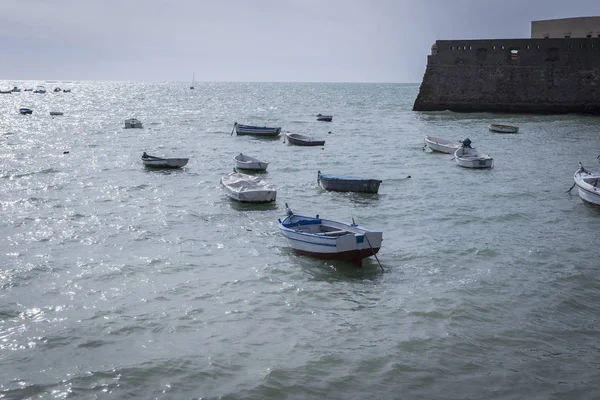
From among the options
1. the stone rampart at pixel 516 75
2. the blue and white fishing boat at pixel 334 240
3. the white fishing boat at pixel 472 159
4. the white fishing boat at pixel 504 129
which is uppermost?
the stone rampart at pixel 516 75

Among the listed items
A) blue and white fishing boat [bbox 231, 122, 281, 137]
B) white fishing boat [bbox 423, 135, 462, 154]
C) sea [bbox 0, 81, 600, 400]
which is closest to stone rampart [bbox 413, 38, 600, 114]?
blue and white fishing boat [bbox 231, 122, 281, 137]

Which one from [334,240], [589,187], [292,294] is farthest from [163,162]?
[589,187]

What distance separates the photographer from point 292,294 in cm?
1209

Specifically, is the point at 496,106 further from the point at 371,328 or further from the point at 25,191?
the point at 371,328

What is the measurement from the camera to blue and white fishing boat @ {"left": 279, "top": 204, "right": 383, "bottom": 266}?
13453 millimetres

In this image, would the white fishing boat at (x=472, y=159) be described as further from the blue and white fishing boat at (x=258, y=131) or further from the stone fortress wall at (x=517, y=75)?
the stone fortress wall at (x=517, y=75)

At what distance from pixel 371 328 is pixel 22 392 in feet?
18.8

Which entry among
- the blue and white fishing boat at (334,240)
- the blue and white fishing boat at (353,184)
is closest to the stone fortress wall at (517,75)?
the blue and white fishing boat at (353,184)

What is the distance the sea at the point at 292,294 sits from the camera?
870 centimetres

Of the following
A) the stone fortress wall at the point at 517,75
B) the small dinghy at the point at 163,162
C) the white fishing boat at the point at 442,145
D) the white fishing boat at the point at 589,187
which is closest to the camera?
the white fishing boat at the point at 589,187

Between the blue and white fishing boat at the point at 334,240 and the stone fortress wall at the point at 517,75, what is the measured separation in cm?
4797

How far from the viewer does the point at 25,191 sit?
23.1 m

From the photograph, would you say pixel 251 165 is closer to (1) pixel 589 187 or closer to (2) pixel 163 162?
(2) pixel 163 162

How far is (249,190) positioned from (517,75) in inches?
1757
